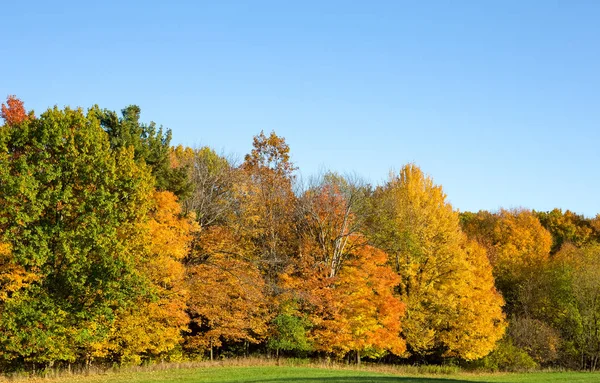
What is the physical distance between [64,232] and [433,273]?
91.4 ft

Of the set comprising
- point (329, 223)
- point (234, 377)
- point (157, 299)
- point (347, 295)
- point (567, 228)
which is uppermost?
point (567, 228)

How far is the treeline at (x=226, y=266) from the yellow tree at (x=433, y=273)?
0.37 feet

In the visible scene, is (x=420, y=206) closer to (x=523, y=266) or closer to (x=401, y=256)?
(x=401, y=256)

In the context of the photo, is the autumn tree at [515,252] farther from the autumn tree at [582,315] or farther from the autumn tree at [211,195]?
the autumn tree at [211,195]

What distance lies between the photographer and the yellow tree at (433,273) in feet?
148

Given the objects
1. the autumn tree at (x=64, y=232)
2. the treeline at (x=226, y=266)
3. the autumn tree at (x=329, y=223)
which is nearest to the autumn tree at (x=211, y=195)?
the treeline at (x=226, y=266)

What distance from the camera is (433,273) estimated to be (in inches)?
1844

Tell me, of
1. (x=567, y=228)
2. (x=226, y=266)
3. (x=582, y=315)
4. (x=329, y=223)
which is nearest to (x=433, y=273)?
(x=329, y=223)

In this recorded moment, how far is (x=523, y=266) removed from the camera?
224ft

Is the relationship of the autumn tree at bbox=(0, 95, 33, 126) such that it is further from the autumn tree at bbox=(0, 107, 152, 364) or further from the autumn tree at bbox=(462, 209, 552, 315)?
the autumn tree at bbox=(462, 209, 552, 315)

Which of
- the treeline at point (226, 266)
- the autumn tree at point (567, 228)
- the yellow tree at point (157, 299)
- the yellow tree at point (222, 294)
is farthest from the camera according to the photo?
the autumn tree at point (567, 228)

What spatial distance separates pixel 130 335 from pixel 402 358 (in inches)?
952

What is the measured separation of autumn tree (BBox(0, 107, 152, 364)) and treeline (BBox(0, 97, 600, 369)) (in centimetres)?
11

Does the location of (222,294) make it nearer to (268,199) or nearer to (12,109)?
(268,199)
